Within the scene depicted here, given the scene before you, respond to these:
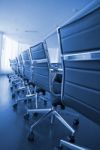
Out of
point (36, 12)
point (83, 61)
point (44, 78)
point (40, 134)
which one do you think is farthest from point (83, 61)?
point (36, 12)

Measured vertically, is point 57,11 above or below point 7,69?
above

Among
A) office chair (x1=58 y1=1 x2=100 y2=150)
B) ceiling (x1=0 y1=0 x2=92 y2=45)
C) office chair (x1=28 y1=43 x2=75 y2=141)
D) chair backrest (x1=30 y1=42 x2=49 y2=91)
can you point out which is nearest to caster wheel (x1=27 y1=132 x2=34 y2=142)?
office chair (x1=28 y1=43 x2=75 y2=141)

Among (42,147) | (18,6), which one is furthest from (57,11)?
(42,147)

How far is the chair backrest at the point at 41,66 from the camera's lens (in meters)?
2.00

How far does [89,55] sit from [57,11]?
6103 mm

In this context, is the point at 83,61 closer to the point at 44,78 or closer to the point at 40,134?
the point at 44,78

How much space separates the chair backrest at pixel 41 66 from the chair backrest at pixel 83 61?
63 cm

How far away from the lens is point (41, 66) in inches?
86.0

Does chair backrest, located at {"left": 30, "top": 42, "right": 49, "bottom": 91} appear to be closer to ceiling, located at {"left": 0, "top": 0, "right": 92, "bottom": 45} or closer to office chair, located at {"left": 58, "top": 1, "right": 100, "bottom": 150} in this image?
office chair, located at {"left": 58, "top": 1, "right": 100, "bottom": 150}

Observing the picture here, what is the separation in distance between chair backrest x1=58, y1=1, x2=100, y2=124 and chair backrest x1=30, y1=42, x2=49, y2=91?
0.63 m

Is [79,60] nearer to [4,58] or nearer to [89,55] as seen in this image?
[89,55]

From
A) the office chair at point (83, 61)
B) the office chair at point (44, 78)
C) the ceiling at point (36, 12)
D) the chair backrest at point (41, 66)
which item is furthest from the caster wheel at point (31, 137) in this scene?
the ceiling at point (36, 12)

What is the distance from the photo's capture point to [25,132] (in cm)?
206

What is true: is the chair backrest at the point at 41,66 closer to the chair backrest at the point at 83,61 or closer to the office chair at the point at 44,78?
the office chair at the point at 44,78
